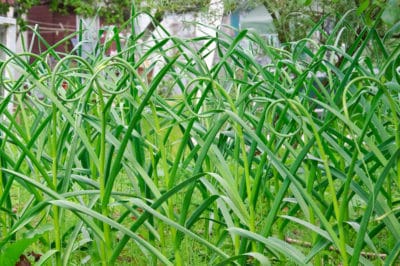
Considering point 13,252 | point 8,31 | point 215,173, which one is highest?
point 215,173

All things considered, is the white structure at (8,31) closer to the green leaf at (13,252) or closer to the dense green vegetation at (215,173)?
the dense green vegetation at (215,173)

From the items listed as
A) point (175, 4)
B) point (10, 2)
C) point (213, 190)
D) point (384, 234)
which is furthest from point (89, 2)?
point (213, 190)

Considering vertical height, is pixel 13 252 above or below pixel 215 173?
below

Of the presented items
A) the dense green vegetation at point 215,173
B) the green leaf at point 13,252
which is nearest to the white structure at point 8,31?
the dense green vegetation at point 215,173

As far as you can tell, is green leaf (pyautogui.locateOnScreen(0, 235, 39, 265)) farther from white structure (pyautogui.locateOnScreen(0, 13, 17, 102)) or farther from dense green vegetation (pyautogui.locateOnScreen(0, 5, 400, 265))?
white structure (pyautogui.locateOnScreen(0, 13, 17, 102))

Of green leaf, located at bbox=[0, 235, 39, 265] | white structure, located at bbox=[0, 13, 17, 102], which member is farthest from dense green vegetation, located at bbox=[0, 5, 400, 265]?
white structure, located at bbox=[0, 13, 17, 102]

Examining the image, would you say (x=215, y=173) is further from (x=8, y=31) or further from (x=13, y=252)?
(x=8, y=31)

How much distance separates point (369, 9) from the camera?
4.40ft

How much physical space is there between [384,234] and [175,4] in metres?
1.87

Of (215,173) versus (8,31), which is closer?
(215,173)

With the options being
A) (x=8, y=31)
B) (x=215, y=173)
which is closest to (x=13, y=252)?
(x=215, y=173)

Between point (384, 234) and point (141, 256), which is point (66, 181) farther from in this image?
point (384, 234)

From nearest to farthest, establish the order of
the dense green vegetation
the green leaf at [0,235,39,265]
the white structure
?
the dense green vegetation
the green leaf at [0,235,39,265]
the white structure

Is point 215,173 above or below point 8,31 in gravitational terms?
above
